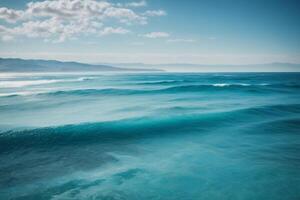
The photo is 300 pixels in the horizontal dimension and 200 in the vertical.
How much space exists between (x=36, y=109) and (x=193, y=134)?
12495 mm

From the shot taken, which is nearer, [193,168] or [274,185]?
[274,185]

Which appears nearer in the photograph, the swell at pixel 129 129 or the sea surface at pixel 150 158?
the sea surface at pixel 150 158

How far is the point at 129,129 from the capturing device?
11523 millimetres

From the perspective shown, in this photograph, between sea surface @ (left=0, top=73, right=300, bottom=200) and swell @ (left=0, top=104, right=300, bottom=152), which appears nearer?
sea surface @ (left=0, top=73, right=300, bottom=200)

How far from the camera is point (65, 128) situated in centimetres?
1136

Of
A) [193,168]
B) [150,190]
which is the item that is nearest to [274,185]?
[193,168]

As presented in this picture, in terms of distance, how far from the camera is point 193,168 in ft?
24.4

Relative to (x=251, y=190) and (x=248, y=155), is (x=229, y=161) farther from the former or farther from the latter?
(x=251, y=190)

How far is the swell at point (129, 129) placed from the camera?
9.68 meters

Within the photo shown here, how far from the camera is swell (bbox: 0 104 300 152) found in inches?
381

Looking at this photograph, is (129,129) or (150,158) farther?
(129,129)

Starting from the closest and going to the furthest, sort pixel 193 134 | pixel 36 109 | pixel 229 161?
pixel 229 161
pixel 193 134
pixel 36 109

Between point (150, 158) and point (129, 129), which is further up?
point (129, 129)


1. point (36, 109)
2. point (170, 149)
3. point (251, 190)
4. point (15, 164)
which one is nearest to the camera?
point (251, 190)
